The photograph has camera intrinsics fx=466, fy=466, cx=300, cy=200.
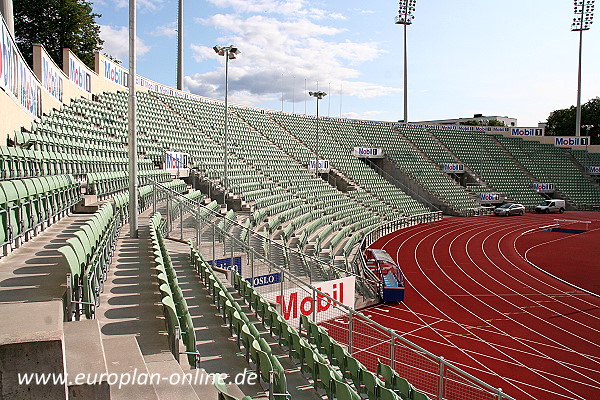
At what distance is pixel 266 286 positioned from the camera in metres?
10.6

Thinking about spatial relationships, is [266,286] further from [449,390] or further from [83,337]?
[83,337]

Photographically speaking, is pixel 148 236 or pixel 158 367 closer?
pixel 158 367

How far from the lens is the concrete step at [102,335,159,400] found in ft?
11.6

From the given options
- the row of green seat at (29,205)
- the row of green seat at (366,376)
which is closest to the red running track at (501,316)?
the row of green seat at (366,376)

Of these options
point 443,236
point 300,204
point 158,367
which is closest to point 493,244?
point 443,236

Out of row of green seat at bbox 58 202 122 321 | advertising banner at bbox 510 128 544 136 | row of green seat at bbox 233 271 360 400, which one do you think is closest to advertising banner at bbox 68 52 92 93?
row of green seat at bbox 58 202 122 321

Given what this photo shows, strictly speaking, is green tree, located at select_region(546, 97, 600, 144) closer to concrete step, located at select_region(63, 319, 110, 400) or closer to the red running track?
the red running track

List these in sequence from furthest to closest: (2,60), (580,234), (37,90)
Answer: (580,234) < (37,90) < (2,60)

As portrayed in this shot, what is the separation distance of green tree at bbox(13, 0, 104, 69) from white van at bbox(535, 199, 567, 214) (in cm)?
3800

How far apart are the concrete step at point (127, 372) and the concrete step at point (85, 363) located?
0.79 ft

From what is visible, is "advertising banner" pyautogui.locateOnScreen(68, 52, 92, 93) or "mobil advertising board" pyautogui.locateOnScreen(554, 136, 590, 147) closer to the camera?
"advertising banner" pyautogui.locateOnScreen(68, 52, 92, 93)

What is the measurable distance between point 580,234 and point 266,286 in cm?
2611

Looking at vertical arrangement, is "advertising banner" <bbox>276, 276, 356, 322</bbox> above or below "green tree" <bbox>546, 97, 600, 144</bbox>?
below

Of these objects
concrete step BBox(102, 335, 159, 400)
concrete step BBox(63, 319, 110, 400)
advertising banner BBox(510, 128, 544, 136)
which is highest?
advertising banner BBox(510, 128, 544, 136)
